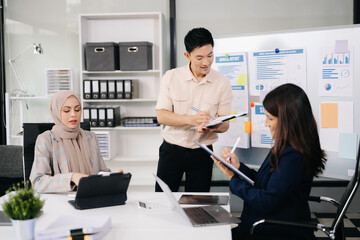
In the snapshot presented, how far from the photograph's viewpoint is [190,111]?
110 inches

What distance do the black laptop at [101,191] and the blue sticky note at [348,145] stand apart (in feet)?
5.73

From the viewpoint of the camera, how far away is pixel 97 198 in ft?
6.33

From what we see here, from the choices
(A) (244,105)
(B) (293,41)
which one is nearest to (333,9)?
(B) (293,41)

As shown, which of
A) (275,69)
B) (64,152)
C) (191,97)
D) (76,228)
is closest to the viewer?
(76,228)

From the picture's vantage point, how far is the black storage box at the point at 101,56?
414 cm

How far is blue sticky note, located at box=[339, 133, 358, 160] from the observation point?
9.46 feet

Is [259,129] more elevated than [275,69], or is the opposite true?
[275,69]

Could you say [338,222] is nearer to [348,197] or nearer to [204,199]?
[348,197]

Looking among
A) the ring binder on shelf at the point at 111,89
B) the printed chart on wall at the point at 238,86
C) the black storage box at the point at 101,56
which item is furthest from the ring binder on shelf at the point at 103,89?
the printed chart on wall at the point at 238,86

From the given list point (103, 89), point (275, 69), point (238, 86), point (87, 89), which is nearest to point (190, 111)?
point (238, 86)

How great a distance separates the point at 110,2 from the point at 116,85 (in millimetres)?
970

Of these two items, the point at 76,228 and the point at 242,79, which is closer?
the point at 76,228

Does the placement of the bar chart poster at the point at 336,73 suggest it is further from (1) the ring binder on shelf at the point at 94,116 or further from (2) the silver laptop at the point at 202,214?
(1) the ring binder on shelf at the point at 94,116

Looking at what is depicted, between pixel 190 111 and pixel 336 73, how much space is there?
3.68ft
